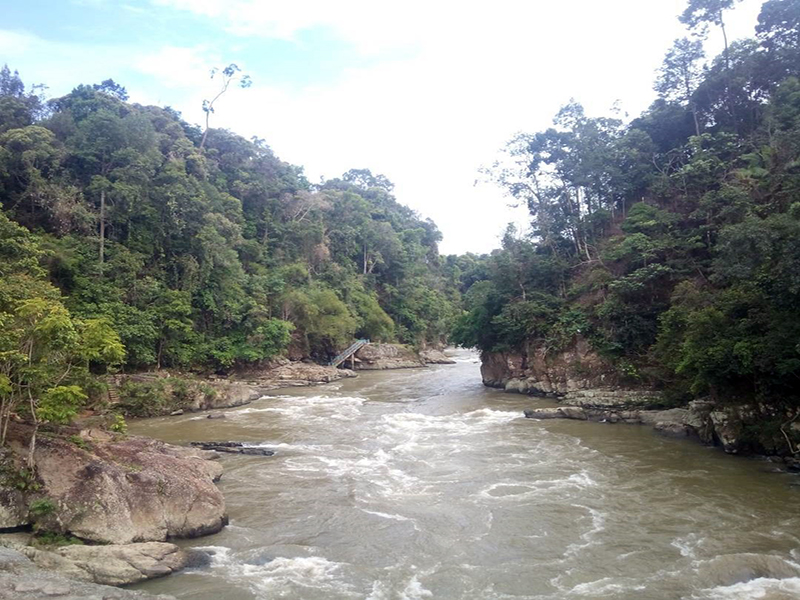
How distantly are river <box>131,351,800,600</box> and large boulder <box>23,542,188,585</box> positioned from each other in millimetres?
293

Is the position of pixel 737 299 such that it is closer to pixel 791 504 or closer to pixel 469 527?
pixel 791 504

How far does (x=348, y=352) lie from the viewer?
42250mm

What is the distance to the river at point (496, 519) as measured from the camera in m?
A: 8.10

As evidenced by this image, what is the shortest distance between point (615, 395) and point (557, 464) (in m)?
8.99

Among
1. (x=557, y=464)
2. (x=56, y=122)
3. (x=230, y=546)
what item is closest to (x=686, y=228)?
(x=557, y=464)

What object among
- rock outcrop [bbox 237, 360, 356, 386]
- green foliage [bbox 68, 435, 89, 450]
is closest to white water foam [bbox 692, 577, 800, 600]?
green foliage [bbox 68, 435, 89, 450]

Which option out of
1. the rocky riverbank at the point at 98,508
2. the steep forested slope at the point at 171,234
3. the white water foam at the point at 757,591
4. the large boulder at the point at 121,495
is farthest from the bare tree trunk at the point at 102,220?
the white water foam at the point at 757,591

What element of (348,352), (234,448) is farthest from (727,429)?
(348,352)

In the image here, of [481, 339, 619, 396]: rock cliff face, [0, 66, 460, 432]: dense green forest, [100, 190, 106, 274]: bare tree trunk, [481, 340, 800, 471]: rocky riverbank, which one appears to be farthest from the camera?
[100, 190, 106, 274]: bare tree trunk

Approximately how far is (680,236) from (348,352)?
25.4 metres

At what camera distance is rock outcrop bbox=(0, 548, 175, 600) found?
662 cm

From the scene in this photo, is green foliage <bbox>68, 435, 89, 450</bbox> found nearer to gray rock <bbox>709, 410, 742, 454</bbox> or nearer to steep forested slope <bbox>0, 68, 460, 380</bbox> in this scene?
steep forested slope <bbox>0, 68, 460, 380</bbox>

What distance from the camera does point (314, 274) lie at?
4562 centimetres

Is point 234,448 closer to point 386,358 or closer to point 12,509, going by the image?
point 12,509
